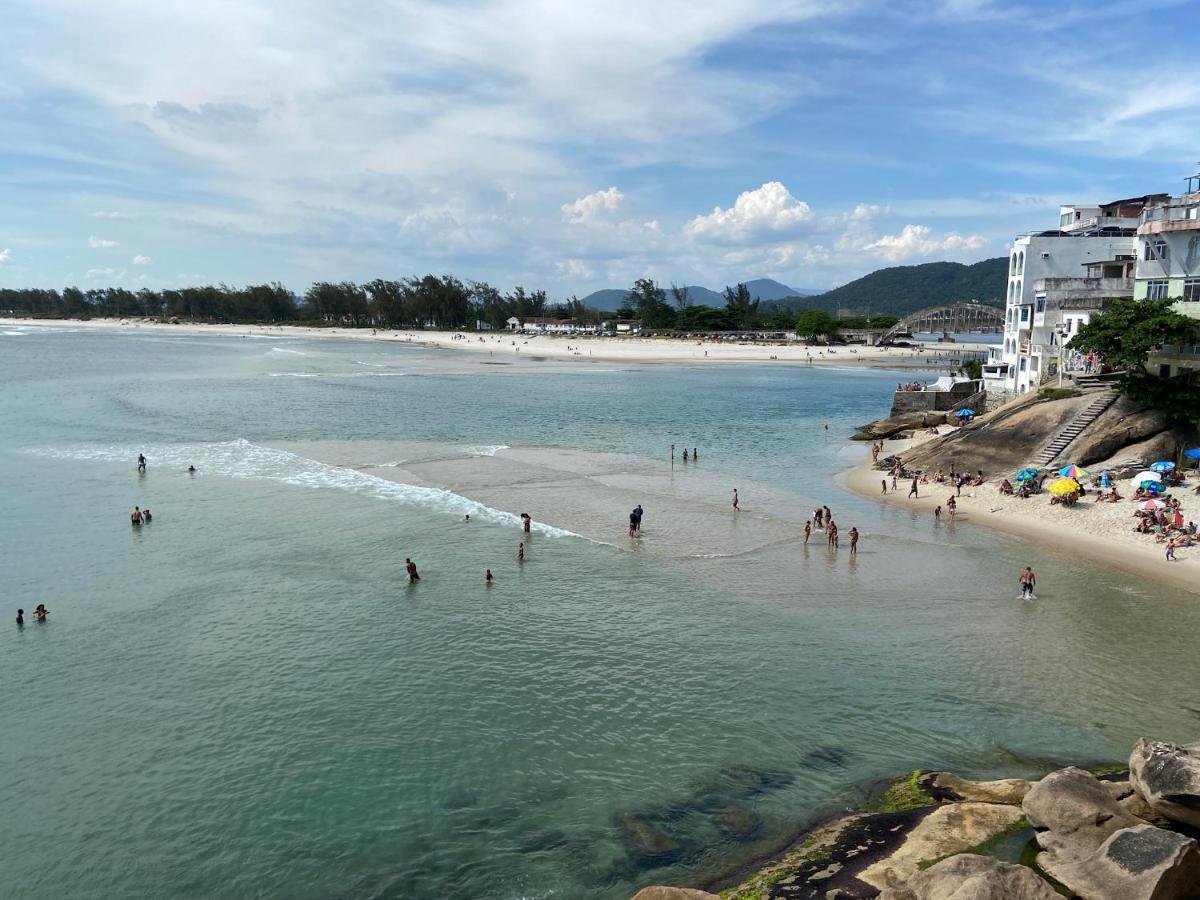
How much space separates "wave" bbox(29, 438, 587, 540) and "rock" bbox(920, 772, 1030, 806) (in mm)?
20814

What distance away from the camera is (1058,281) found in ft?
194

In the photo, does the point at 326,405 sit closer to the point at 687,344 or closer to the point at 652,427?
the point at 652,427

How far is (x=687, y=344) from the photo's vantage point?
175m

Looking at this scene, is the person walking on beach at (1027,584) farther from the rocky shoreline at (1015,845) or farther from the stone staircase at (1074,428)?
the stone staircase at (1074,428)

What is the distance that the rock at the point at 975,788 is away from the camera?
1647cm

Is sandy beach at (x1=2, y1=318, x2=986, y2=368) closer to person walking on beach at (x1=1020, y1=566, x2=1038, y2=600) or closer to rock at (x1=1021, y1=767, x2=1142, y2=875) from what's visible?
person walking on beach at (x1=1020, y1=566, x2=1038, y2=600)

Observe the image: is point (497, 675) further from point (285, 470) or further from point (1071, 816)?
point (285, 470)

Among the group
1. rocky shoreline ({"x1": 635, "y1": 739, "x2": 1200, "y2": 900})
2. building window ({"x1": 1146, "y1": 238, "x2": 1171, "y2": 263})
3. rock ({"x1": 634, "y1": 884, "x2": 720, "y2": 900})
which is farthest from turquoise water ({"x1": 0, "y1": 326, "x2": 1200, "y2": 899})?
building window ({"x1": 1146, "y1": 238, "x2": 1171, "y2": 263})

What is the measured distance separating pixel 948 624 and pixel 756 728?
10288 mm

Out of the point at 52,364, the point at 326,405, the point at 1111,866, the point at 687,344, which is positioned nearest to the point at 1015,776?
the point at 1111,866

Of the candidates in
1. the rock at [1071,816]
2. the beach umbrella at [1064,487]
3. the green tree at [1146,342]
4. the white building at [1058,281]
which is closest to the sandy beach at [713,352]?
the white building at [1058,281]

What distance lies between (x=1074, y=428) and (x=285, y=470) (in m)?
45.8

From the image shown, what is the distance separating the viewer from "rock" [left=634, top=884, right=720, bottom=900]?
43.4 feet

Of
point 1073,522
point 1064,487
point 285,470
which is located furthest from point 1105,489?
point 285,470
